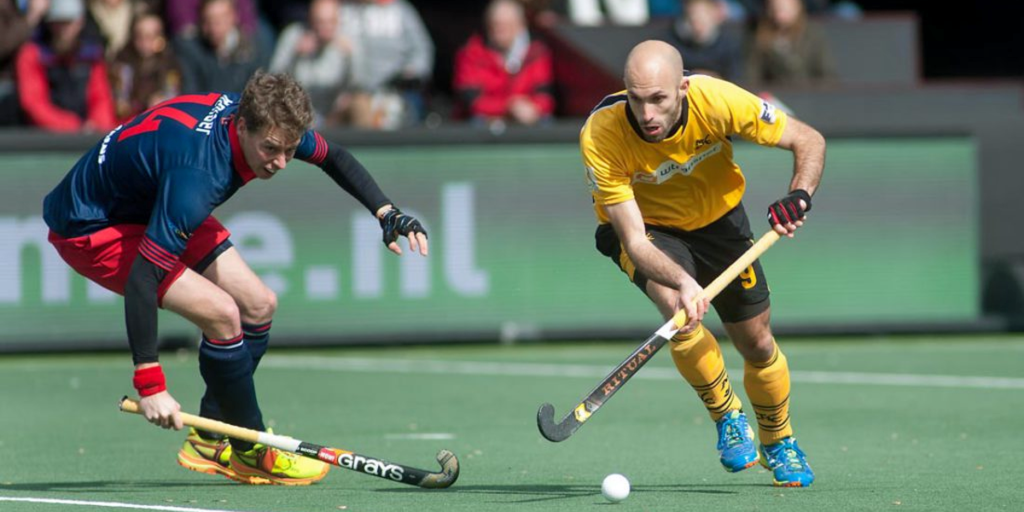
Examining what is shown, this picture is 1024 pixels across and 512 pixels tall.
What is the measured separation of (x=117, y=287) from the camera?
6.90 metres

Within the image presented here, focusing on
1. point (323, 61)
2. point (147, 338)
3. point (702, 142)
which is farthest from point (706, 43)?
point (147, 338)

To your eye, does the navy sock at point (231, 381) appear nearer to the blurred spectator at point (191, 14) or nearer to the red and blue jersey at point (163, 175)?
the red and blue jersey at point (163, 175)

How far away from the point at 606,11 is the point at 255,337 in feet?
25.9

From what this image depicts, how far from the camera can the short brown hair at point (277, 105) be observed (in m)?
6.13

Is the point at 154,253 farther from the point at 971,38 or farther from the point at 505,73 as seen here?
the point at 971,38

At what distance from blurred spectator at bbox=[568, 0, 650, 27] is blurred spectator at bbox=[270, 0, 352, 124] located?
7.17ft

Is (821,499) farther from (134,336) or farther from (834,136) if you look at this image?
(834,136)

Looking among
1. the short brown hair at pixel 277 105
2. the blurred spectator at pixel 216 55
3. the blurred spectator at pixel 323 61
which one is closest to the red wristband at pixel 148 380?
the short brown hair at pixel 277 105

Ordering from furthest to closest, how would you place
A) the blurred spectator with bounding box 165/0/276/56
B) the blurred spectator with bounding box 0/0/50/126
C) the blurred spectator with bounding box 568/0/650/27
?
the blurred spectator with bounding box 568/0/650/27 < the blurred spectator with bounding box 165/0/276/56 < the blurred spectator with bounding box 0/0/50/126

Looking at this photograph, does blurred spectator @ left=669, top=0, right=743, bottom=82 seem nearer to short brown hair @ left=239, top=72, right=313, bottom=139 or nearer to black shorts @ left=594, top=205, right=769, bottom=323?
black shorts @ left=594, top=205, right=769, bottom=323

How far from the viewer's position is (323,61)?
12805 millimetres

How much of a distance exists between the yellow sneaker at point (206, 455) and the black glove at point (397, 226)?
1111 millimetres

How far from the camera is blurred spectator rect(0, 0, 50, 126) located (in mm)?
12383

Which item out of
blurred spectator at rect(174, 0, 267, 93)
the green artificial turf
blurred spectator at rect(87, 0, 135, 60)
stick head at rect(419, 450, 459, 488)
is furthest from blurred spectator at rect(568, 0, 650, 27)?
stick head at rect(419, 450, 459, 488)
